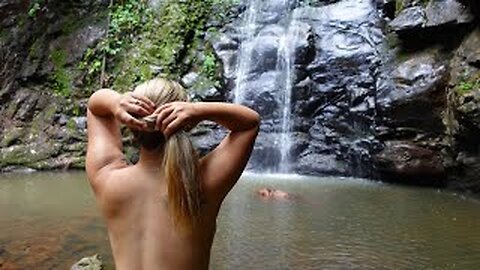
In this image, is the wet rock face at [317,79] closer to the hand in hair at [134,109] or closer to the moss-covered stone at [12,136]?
the moss-covered stone at [12,136]

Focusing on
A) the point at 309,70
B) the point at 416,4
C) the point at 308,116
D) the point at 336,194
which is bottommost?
the point at 336,194

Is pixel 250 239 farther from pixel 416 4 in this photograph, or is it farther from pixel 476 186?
pixel 416 4

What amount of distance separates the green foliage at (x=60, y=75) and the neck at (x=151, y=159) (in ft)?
35.5

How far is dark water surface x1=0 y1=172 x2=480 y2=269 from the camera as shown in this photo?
512 cm

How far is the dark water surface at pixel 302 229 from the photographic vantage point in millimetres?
5121

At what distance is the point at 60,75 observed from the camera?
40.9ft

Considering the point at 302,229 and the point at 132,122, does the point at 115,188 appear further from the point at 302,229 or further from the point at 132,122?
the point at 302,229

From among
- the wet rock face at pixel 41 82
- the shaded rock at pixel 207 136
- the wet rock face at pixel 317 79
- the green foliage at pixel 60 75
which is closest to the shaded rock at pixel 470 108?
the wet rock face at pixel 317 79

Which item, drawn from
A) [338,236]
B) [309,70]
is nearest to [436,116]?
[309,70]

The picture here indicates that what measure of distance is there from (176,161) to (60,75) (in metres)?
11.3

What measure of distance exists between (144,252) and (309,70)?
9.79m

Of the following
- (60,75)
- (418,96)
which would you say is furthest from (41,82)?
(418,96)

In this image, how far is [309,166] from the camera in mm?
10352

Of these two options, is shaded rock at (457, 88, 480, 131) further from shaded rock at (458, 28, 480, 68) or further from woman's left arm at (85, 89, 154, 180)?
woman's left arm at (85, 89, 154, 180)
